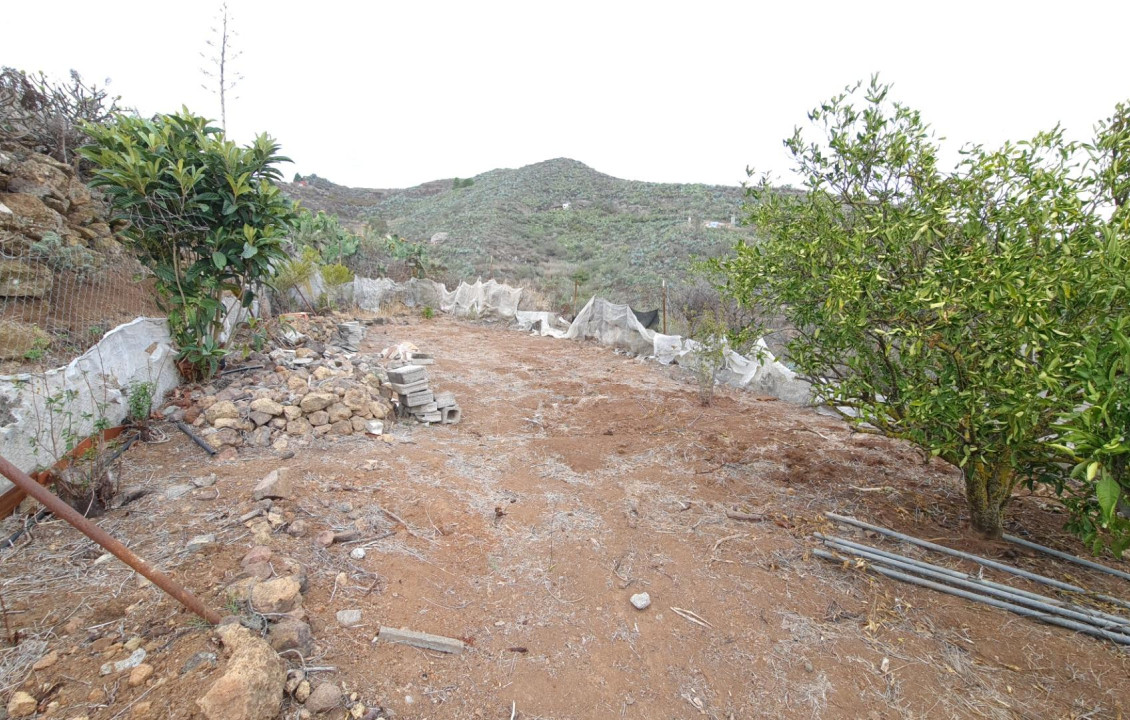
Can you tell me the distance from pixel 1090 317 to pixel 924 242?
2.59ft

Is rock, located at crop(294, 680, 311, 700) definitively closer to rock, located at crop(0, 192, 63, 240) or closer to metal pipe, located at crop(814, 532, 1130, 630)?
metal pipe, located at crop(814, 532, 1130, 630)

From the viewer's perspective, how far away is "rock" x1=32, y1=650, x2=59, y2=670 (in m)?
1.73

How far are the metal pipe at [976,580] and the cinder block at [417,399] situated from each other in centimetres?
395

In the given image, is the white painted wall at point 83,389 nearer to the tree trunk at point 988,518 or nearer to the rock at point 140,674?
the rock at point 140,674

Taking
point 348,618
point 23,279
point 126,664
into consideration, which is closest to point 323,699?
point 348,618

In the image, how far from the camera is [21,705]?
157 centimetres

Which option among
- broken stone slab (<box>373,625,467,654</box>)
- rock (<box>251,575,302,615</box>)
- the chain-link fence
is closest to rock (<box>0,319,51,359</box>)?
the chain-link fence

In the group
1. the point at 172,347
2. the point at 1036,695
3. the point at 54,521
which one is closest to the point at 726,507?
the point at 1036,695

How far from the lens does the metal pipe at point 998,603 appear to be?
230 centimetres

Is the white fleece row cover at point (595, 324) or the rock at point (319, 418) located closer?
the rock at point (319, 418)

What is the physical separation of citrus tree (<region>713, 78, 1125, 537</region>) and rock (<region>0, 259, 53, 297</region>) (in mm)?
6742

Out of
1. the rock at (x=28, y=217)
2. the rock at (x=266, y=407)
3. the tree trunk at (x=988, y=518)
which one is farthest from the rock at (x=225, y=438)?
the tree trunk at (x=988, y=518)

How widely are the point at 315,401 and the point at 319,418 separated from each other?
0.17 m

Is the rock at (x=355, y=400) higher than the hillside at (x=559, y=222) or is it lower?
lower
